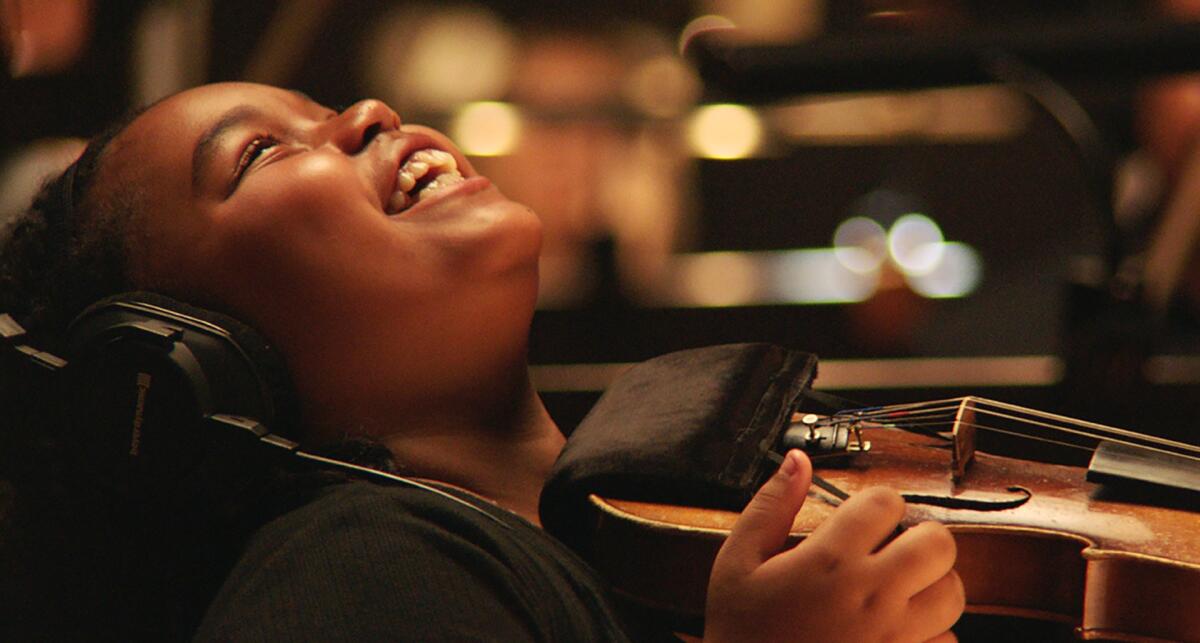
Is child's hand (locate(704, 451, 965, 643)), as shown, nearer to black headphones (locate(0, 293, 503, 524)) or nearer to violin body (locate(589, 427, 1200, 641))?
violin body (locate(589, 427, 1200, 641))

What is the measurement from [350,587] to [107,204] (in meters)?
0.53

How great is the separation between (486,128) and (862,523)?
8.28ft

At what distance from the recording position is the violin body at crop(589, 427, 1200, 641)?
2.67ft

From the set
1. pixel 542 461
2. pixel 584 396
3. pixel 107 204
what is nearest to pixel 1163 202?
pixel 584 396

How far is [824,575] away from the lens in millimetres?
819

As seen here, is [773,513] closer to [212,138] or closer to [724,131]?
[212,138]

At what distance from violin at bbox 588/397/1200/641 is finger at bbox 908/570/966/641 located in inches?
1.5

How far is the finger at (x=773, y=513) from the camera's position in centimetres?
83

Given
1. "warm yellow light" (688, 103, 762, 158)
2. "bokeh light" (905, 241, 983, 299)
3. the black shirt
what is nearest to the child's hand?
the black shirt

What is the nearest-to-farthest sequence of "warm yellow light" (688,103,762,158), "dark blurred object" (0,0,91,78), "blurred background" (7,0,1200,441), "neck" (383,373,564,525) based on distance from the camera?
1. "neck" (383,373,564,525)
2. "dark blurred object" (0,0,91,78)
3. "blurred background" (7,0,1200,441)
4. "warm yellow light" (688,103,762,158)

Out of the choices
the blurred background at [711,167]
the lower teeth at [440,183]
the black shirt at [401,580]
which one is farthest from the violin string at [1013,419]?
the blurred background at [711,167]

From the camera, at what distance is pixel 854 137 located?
11.6 feet

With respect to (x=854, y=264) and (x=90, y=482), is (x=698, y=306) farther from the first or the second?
(x=90, y=482)

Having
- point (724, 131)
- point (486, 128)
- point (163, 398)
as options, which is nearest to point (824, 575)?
point (163, 398)
